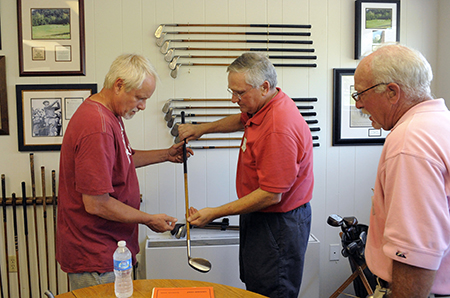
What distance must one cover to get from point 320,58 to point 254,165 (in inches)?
58.8

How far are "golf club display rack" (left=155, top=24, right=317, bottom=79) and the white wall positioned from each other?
0.06 m

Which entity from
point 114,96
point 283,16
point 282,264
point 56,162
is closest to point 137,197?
point 114,96

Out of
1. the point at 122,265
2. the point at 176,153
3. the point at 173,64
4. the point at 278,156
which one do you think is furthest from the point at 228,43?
the point at 122,265

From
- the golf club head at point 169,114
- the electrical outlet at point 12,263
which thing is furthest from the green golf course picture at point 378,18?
the electrical outlet at point 12,263

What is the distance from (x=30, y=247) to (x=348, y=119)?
107 inches

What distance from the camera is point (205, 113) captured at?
293 cm

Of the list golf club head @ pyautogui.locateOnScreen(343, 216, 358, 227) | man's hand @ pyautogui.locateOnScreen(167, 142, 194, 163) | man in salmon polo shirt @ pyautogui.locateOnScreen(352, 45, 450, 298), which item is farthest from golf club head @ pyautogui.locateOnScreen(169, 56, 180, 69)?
man in salmon polo shirt @ pyautogui.locateOnScreen(352, 45, 450, 298)

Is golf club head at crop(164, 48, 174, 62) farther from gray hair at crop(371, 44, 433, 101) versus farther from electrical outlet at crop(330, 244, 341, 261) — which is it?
electrical outlet at crop(330, 244, 341, 261)

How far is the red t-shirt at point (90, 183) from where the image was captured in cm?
162

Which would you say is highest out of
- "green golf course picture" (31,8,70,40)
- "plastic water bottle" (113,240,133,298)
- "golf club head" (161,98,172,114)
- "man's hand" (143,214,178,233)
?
"green golf course picture" (31,8,70,40)

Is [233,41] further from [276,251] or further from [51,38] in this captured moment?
[276,251]

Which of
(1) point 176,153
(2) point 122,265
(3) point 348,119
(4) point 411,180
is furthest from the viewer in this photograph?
(3) point 348,119

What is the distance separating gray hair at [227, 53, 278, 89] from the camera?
1.90m

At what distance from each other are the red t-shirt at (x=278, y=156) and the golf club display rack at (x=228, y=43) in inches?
42.0
